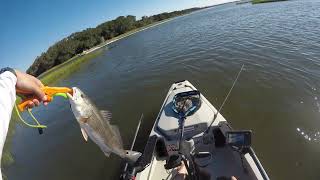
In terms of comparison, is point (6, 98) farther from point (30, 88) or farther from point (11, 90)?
point (30, 88)

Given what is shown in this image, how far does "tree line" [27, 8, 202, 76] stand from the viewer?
58.4m

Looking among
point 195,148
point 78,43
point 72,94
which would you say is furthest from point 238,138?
point 78,43

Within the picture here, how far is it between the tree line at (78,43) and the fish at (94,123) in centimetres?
5797

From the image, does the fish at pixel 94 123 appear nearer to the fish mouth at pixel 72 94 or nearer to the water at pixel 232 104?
the fish mouth at pixel 72 94

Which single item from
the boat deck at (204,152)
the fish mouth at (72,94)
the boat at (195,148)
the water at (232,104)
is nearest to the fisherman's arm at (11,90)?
the fish mouth at (72,94)

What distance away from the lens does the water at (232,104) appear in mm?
8359

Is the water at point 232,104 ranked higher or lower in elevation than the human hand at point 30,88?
lower

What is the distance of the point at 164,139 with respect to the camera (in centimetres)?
736

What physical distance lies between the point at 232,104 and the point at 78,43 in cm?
5968

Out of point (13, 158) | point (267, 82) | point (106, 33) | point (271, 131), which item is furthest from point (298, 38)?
point (106, 33)

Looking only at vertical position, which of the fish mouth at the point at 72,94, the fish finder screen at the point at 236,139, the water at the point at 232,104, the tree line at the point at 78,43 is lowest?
the tree line at the point at 78,43

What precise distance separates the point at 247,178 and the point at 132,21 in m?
87.5

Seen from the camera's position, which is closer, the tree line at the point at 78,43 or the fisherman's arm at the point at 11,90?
the fisherman's arm at the point at 11,90

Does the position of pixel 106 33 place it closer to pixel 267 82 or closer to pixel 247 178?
pixel 267 82
